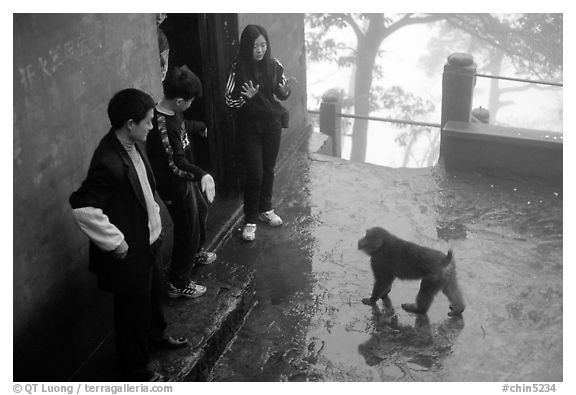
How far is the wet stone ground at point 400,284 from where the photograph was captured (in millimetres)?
5512

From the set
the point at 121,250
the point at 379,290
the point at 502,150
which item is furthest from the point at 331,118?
the point at 121,250

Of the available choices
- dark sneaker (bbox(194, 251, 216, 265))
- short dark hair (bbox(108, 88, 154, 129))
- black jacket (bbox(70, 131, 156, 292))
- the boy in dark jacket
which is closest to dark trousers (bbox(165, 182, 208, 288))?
the boy in dark jacket

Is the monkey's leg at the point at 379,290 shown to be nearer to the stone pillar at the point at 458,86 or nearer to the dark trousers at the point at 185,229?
the dark trousers at the point at 185,229

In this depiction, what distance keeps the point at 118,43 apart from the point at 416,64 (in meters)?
29.1

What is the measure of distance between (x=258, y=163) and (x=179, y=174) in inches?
69.6

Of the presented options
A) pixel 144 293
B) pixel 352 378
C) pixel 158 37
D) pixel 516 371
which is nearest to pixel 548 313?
pixel 516 371

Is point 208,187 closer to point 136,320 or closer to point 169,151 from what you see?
point 169,151

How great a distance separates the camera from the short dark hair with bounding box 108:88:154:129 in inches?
168

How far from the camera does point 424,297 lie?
19.3 feet

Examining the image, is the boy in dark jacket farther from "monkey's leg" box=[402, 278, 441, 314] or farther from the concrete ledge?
the concrete ledge

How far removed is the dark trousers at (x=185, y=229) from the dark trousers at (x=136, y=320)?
694 millimetres

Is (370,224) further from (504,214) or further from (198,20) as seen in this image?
(198,20)

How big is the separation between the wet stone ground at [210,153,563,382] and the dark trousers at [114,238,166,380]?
2.50 feet

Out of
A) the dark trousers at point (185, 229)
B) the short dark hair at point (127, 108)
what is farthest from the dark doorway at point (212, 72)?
the short dark hair at point (127, 108)
